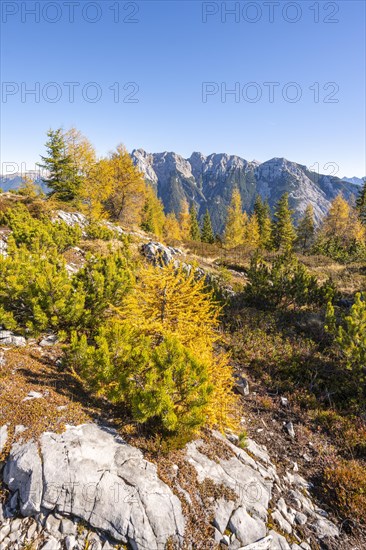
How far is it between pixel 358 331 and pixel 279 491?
547 cm

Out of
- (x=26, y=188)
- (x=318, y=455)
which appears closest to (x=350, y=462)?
(x=318, y=455)

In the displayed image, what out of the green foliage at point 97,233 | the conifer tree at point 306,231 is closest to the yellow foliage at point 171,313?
the green foliage at point 97,233

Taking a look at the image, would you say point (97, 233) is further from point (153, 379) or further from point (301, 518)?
point (301, 518)

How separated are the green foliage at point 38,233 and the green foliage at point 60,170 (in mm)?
9877

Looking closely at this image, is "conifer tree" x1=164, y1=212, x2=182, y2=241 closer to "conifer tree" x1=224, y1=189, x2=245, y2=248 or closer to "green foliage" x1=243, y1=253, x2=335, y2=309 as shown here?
"conifer tree" x1=224, y1=189, x2=245, y2=248

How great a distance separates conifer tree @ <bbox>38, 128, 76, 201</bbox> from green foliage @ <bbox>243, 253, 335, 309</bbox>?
2123cm

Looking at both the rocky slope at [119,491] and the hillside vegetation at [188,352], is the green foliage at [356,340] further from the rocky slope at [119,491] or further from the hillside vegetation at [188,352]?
the rocky slope at [119,491]

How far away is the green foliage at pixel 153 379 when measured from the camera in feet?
14.6

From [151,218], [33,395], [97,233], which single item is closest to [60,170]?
[97,233]

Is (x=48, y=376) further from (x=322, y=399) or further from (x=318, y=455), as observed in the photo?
(x=322, y=399)

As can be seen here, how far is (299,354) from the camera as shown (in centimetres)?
1070

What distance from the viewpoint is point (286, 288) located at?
559 inches

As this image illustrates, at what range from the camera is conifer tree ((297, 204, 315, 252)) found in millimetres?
44684

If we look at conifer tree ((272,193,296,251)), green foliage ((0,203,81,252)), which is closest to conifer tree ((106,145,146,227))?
green foliage ((0,203,81,252))
